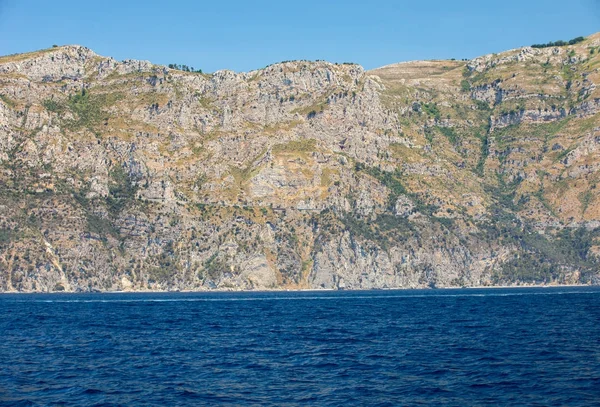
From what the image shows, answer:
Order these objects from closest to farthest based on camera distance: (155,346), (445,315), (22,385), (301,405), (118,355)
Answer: (301,405) → (22,385) → (118,355) → (155,346) → (445,315)

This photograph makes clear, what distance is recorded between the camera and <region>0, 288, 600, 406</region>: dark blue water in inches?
2525

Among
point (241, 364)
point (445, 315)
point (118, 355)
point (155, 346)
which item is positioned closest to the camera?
point (241, 364)

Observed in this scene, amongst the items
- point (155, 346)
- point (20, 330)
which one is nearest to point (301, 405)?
point (155, 346)

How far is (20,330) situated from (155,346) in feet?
104

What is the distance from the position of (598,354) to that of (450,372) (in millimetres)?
19279

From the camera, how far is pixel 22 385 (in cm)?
6762

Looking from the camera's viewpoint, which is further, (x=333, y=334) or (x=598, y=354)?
(x=333, y=334)

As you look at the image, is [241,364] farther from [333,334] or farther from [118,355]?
[333,334]

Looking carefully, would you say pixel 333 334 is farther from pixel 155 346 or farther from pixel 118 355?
pixel 118 355

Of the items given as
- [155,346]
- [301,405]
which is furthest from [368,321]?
[301,405]

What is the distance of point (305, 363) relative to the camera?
81.4 m

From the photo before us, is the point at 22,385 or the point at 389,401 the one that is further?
the point at 22,385

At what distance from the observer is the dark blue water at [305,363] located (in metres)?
64.1

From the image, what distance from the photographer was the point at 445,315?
499ft
